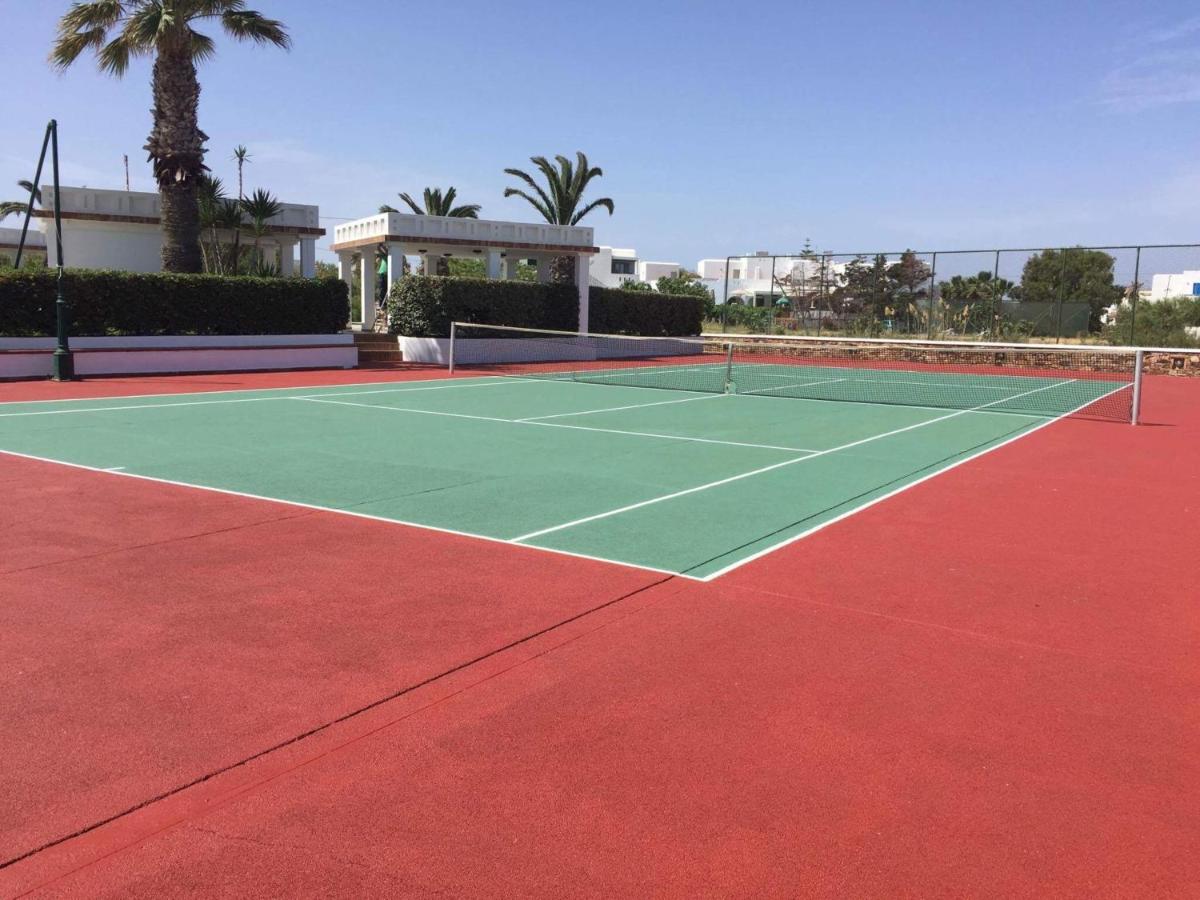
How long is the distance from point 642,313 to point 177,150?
19.3 m

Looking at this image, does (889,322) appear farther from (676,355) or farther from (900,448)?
(900,448)

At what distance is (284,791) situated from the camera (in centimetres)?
358

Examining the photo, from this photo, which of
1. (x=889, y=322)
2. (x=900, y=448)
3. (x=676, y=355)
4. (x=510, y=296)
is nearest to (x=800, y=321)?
(x=889, y=322)

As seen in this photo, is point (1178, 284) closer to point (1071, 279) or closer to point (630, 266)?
point (1071, 279)

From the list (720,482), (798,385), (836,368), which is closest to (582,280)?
(836,368)

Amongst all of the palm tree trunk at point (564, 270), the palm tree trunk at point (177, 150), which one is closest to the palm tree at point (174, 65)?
the palm tree trunk at point (177, 150)

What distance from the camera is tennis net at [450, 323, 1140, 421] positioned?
21.1m

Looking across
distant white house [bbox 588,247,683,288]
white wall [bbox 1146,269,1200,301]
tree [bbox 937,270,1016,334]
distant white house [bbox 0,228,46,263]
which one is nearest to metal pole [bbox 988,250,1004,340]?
tree [bbox 937,270,1016,334]

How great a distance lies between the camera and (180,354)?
23.7 meters

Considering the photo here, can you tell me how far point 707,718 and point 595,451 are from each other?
25.9ft

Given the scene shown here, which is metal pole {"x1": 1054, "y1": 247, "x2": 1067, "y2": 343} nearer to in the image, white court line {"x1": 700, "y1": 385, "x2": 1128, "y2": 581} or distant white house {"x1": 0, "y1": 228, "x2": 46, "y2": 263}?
white court line {"x1": 700, "y1": 385, "x2": 1128, "y2": 581}

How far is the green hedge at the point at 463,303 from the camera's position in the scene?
97.7 feet

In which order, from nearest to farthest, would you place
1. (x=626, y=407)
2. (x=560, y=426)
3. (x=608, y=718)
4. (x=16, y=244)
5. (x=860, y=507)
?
1. (x=608, y=718)
2. (x=860, y=507)
3. (x=560, y=426)
4. (x=626, y=407)
5. (x=16, y=244)

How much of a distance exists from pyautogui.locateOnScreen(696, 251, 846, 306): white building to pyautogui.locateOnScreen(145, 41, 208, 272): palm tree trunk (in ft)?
72.8
